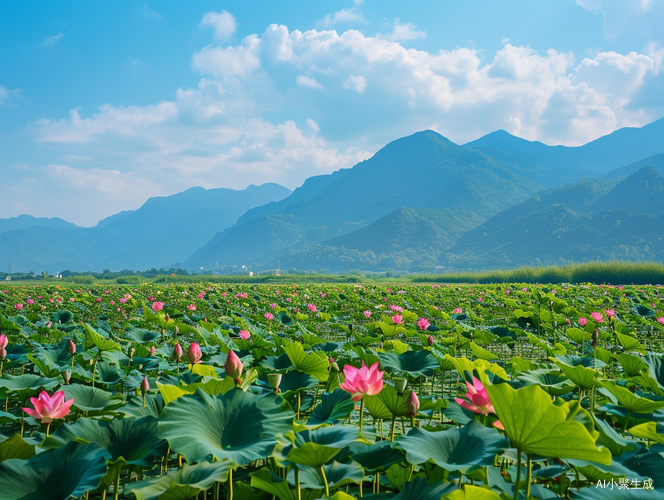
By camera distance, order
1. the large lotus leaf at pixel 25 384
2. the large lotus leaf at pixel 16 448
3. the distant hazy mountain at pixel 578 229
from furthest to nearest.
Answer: the distant hazy mountain at pixel 578 229 < the large lotus leaf at pixel 25 384 < the large lotus leaf at pixel 16 448

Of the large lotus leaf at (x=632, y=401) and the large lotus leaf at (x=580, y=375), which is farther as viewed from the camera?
the large lotus leaf at (x=580, y=375)

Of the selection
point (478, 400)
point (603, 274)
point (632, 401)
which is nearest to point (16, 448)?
point (478, 400)

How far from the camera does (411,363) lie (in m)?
2.74

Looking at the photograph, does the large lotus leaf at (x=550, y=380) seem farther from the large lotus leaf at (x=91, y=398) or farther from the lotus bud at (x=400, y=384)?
the large lotus leaf at (x=91, y=398)

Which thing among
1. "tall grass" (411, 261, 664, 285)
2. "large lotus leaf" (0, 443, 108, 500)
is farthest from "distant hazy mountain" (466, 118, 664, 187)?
"large lotus leaf" (0, 443, 108, 500)

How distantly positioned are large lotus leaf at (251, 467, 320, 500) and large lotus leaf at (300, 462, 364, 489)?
0.05 meters

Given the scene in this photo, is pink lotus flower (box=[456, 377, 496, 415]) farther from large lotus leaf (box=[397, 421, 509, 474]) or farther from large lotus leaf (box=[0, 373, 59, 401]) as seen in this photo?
large lotus leaf (box=[0, 373, 59, 401])

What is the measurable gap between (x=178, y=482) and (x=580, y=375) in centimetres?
203

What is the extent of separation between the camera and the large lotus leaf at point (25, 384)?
2.24m

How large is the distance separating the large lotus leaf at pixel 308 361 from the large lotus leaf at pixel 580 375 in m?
1.32

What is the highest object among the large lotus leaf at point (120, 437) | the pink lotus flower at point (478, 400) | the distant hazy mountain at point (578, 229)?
the distant hazy mountain at point (578, 229)

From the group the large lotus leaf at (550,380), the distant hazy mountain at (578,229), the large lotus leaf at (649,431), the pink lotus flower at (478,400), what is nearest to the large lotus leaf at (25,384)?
the pink lotus flower at (478,400)

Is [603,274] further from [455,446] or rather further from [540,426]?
[540,426]

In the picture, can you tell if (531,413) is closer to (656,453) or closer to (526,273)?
(656,453)
